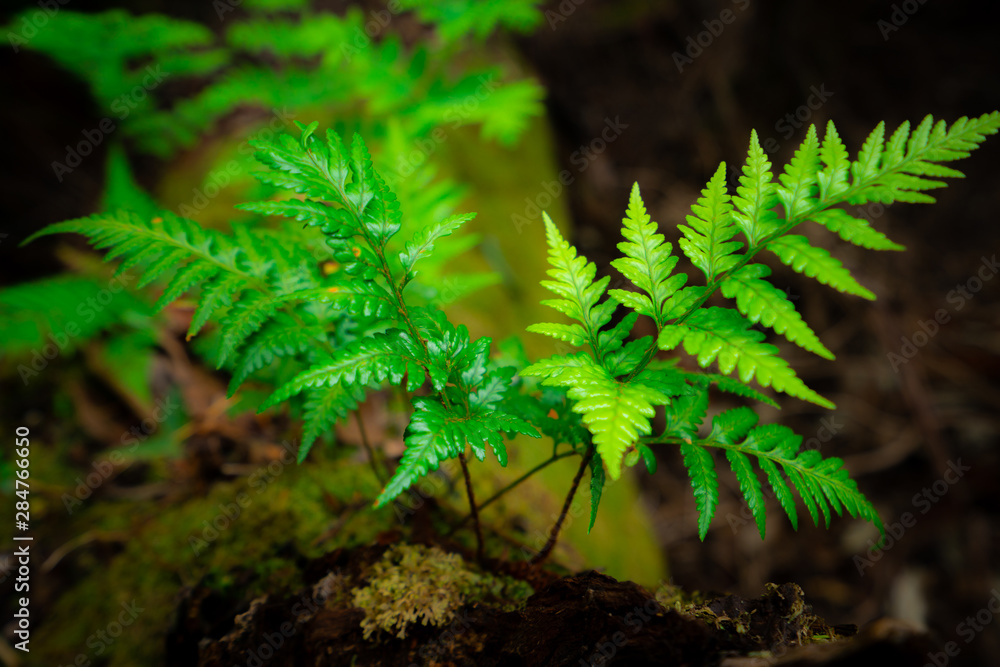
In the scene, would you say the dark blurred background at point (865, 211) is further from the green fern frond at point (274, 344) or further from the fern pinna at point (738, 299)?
the green fern frond at point (274, 344)

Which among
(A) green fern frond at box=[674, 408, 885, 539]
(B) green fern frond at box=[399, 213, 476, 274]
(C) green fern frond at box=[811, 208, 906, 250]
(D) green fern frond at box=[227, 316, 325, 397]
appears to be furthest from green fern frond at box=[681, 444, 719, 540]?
(D) green fern frond at box=[227, 316, 325, 397]

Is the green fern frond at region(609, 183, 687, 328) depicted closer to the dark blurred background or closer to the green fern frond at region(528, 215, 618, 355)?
the green fern frond at region(528, 215, 618, 355)

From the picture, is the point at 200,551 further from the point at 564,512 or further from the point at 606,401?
the point at 606,401

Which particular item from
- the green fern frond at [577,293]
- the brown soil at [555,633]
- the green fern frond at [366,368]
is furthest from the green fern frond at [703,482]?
the green fern frond at [366,368]

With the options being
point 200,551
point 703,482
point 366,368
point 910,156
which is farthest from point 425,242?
point 200,551

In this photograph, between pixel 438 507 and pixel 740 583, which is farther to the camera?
pixel 740 583

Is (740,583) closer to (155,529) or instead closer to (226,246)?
(155,529)

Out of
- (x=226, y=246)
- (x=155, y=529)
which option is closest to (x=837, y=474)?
(x=226, y=246)
